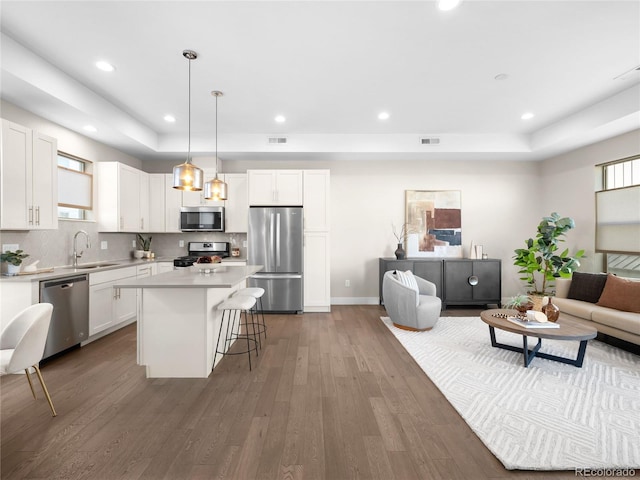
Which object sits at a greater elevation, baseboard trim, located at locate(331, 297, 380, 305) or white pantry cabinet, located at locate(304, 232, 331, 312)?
white pantry cabinet, located at locate(304, 232, 331, 312)

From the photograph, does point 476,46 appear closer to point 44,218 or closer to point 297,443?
point 297,443

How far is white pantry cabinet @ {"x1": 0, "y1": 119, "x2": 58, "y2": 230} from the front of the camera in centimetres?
279

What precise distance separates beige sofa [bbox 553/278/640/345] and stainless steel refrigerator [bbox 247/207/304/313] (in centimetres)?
372

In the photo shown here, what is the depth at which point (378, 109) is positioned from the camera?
4.09 metres

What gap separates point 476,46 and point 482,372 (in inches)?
120

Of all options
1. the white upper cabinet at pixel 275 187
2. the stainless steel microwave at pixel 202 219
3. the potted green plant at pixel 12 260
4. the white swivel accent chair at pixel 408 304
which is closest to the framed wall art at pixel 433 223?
the white swivel accent chair at pixel 408 304

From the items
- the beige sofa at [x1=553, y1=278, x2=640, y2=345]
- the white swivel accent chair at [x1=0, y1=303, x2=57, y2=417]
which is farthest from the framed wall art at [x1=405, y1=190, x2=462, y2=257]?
the white swivel accent chair at [x1=0, y1=303, x2=57, y2=417]

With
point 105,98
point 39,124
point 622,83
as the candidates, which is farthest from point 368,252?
point 39,124

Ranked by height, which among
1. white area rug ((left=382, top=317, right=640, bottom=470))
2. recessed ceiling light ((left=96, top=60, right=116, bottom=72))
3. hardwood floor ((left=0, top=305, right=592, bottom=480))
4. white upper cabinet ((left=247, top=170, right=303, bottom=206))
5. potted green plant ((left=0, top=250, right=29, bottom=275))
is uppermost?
recessed ceiling light ((left=96, top=60, right=116, bottom=72))

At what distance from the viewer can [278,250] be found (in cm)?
494

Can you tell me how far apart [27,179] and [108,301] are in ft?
5.41

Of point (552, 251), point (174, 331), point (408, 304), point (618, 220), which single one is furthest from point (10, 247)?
point (618, 220)

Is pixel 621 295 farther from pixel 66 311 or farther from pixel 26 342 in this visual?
pixel 66 311

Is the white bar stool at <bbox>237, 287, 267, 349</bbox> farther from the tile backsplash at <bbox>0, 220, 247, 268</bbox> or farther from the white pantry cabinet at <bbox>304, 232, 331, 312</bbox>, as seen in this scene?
the tile backsplash at <bbox>0, 220, 247, 268</bbox>
